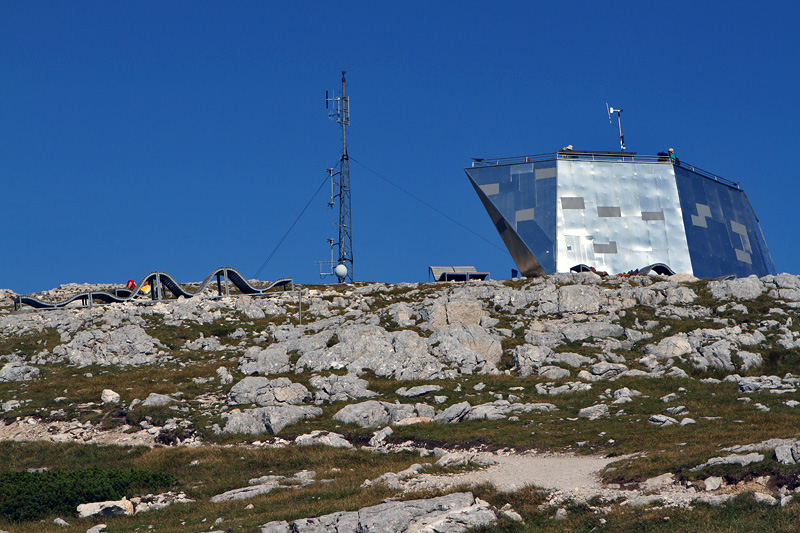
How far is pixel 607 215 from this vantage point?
63594mm

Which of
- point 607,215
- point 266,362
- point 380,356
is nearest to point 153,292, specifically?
point 266,362

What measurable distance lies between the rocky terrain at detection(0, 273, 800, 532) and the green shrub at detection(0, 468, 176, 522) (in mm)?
612

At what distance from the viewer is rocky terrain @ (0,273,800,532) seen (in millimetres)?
22594

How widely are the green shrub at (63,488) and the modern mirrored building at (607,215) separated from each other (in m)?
39.6

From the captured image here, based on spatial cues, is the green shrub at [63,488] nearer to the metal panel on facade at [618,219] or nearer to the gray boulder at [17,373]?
the gray boulder at [17,373]

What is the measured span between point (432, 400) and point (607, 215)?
98.3 feet

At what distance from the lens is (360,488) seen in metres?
25.1

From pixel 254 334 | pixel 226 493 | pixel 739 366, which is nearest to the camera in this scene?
pixel 226 493

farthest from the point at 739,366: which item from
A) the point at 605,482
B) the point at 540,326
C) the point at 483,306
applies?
the point at 605,482

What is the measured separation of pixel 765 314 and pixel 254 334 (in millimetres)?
30181

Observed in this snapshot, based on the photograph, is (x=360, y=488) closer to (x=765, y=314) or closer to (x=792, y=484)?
(x=792, y=484)

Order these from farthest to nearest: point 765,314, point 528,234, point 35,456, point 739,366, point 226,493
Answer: point 528,234, point 765,314, point 739,366, point 35,456, point 226,493

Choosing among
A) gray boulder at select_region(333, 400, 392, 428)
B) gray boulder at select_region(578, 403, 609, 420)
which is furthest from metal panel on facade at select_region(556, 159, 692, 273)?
gray boulder at select_region(333, 400, 392, 428)

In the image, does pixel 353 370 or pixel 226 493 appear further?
pixel 353 370
